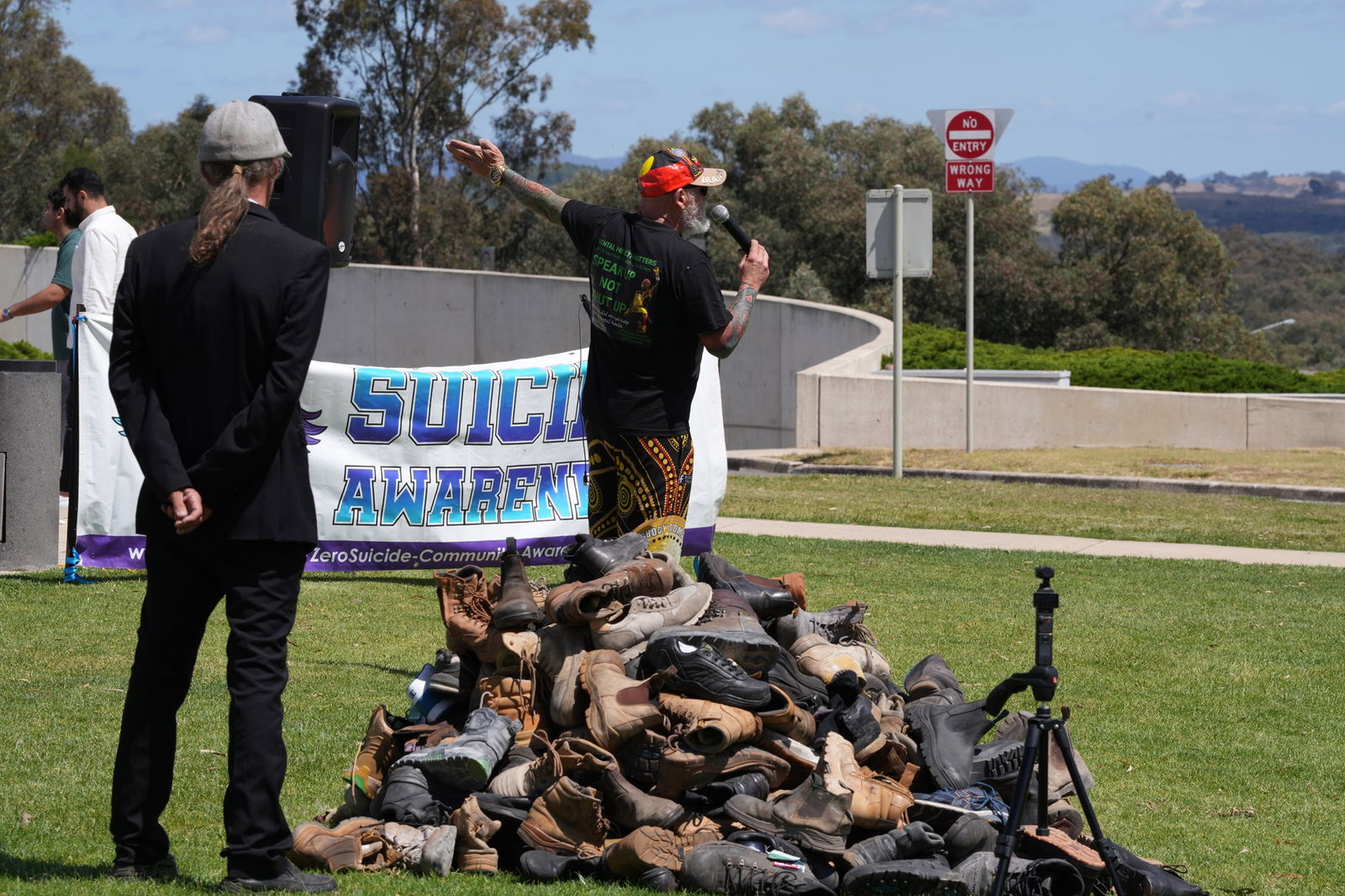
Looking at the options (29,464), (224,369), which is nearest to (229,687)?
(224,369)

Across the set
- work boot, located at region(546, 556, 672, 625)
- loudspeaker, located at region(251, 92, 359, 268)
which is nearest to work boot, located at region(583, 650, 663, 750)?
work boot, located at region(546, 556, 672, 625)

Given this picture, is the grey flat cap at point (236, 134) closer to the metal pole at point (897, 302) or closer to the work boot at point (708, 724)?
the work boot at point (708, 724)

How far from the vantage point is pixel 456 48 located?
4750 centimetres

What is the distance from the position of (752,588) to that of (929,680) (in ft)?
2.41

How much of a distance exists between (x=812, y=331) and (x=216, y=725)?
21.0m

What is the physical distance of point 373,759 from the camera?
16.9ft

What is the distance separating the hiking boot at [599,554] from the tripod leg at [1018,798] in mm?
1688

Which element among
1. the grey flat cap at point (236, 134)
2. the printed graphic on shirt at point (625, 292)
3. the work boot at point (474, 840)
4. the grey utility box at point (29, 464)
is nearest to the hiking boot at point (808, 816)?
the work boot at point (474, 840)

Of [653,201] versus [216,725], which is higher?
[653,201]

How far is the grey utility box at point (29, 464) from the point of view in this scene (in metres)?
9.51

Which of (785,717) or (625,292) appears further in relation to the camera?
(625,292)

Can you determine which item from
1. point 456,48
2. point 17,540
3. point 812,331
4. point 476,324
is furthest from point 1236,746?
point 456,48

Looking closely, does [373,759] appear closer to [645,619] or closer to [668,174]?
[645,619]

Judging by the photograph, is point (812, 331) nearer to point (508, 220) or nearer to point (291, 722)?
point (291, 722)
